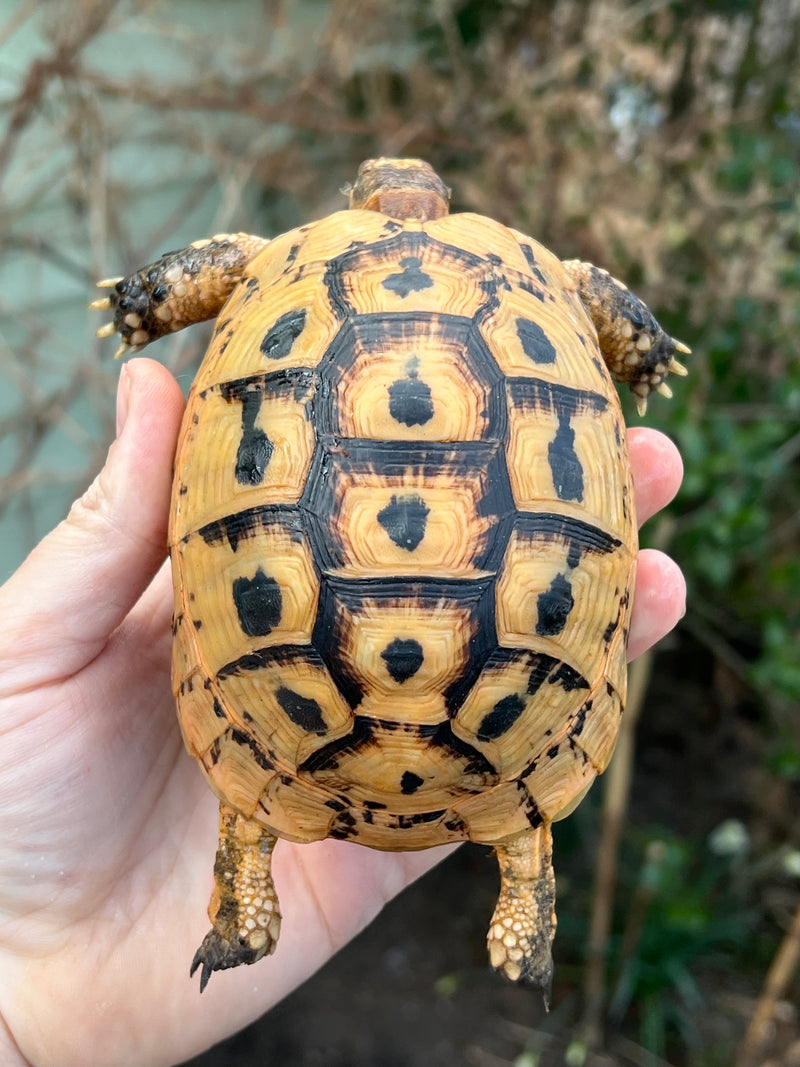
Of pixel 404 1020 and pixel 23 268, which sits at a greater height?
pixel 23 268

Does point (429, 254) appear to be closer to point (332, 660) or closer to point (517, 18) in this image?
point (332, 660)

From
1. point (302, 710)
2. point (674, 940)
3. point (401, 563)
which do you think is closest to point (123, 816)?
point (302, 710)

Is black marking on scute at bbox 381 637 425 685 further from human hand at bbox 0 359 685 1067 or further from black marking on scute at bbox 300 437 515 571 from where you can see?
human hand at bbox 0 359 685 1067

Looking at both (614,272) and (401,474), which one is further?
(614,272)

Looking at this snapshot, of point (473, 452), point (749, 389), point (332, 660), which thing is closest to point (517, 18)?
point (749, 389)

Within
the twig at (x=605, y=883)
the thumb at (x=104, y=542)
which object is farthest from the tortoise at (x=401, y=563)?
the twig at (x=605, y=883)

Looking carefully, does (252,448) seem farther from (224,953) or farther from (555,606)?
(224,953)
